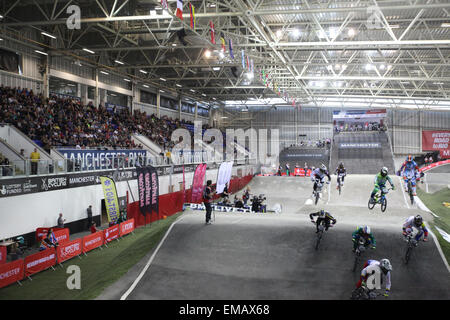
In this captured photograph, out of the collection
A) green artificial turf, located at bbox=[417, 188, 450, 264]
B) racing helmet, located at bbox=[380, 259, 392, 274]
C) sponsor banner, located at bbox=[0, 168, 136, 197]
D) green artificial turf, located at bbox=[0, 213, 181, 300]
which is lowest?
green artificial turf, located at bbox=[0, 213, 181, 300]

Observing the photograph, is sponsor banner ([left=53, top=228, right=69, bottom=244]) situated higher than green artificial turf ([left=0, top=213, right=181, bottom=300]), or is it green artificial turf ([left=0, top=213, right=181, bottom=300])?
sponsor banner ([left=53, top=228, right=69, bottom=244])

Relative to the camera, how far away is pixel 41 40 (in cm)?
2727

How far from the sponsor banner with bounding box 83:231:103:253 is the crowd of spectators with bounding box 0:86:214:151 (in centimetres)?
658

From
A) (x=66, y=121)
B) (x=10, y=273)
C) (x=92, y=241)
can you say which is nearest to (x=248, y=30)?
(x=66, y=121)

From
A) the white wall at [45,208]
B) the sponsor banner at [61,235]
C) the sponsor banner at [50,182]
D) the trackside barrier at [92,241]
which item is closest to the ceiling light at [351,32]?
the sponsor banner at [50,182]

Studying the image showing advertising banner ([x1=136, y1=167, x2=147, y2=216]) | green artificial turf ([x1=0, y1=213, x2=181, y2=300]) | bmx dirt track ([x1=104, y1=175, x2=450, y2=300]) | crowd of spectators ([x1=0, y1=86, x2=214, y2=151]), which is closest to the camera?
bmx dirt track ([x1=104, y1=175, x2=450, y2=300])

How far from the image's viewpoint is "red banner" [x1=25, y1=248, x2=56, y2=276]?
42.0 feet

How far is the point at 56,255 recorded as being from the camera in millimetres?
14242

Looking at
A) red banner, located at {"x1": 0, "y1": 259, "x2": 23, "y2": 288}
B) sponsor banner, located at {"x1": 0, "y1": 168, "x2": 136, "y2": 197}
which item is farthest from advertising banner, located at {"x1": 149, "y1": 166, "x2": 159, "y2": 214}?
red banner, located at {"x1": 0, "y1": 259, "x2": 23, "y2": 288}

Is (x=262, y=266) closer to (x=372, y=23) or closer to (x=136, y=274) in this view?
(x=136, y=274)

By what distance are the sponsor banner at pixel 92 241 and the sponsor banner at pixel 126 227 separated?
6.44ft

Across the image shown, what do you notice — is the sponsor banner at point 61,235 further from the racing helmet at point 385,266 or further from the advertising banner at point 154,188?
the racing helmet at point 385,266

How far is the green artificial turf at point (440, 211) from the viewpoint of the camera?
41.2 ft

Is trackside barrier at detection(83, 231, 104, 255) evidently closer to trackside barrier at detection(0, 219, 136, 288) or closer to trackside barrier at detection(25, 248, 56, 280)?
trackside barrier at detection(0, 219, 136, 288)
